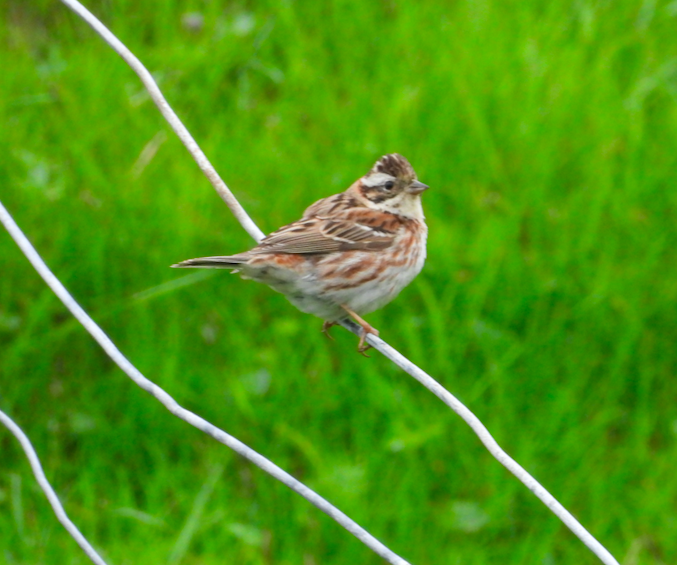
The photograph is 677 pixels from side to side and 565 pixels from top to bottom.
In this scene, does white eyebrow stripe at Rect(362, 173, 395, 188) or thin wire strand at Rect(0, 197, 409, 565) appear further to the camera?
white eyebrow stripe at Rect(362, 173, 395, 188)

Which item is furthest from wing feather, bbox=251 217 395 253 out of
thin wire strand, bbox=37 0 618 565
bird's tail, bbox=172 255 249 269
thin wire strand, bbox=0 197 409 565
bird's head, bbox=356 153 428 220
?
thin wire strand, bbox=0 197 409 565

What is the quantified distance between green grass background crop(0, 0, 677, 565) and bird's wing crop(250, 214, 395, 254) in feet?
2.90

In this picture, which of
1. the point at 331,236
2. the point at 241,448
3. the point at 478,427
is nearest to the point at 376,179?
the point at 331,236

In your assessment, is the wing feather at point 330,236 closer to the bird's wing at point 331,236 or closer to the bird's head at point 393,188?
the bird's wing at point 331,236

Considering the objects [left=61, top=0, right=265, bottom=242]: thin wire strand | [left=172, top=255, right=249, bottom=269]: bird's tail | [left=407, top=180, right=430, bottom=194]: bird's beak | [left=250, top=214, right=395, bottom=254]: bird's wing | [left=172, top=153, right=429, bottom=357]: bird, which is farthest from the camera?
[left=407, top=180, right=430, bottom=194]: bird's beak

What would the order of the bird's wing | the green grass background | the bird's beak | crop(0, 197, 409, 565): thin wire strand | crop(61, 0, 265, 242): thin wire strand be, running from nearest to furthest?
crop(0, 197, 409, 565): thin wire strand, crop(61, 0, 265, 242): thin wire strand, the bird's wing, the bird's beak, the green grass background

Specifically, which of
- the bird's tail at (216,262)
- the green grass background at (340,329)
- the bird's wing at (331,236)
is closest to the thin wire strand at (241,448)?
the bird's tail at (216,262)

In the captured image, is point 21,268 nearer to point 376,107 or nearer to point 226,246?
point 226,246

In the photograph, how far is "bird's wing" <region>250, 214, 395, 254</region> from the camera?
3900 mm

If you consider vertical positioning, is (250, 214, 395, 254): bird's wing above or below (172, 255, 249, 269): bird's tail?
below

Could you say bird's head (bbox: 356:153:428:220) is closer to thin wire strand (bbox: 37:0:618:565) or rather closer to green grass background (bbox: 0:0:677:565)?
green grass background (bbox: 0:0:677:565)

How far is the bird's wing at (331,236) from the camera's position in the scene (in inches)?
154

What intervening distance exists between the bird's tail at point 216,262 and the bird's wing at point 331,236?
0.38m

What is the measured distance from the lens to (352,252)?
396cm
